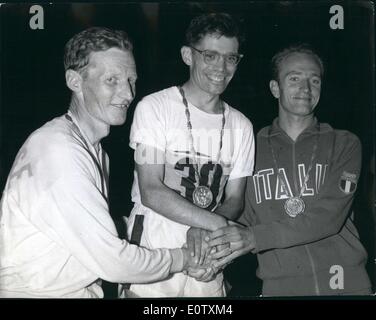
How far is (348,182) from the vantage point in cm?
232

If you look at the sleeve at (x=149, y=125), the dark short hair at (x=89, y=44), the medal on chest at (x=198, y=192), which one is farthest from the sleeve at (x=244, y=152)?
the dark short hair at (x=89, y=44)

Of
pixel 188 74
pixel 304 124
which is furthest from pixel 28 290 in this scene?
pixel 304 124

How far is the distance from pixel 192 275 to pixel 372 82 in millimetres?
1239

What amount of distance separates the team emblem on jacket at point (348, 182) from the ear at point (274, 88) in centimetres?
49

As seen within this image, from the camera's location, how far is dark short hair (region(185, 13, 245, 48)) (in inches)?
89.9

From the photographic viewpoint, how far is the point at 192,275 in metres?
2.24

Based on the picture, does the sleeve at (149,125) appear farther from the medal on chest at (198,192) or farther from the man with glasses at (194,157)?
the medal on chest at (198,192)

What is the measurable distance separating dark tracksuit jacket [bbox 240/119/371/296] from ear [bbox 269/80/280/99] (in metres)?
0.16

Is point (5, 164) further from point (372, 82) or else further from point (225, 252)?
point (372, 82)

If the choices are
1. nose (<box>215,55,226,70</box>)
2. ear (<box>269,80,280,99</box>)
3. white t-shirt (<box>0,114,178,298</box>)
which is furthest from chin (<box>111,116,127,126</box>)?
ear (<box>269,80,280,99</box>)

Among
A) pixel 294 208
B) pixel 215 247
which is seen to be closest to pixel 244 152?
pixel 294 208

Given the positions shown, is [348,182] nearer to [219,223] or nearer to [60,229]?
[219,223]

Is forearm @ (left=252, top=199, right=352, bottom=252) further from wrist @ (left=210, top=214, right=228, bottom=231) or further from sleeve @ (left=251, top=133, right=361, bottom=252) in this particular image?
wrist @ (left=210, top=214, right=228, bottom=231)

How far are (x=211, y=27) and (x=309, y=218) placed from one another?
3.27ft
